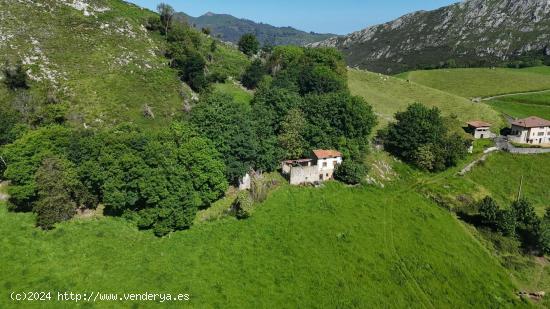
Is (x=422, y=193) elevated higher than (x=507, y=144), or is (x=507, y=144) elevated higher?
(x=507, y=144)

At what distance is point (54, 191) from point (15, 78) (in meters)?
33.8

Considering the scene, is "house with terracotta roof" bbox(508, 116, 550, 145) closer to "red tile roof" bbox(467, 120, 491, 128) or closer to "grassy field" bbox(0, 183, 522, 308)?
"red tile roof" bbox(467, 120, 491, 128)

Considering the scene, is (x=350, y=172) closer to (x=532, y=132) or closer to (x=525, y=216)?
(x=525, y=216)

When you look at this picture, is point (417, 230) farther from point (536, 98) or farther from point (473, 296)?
point (536, 98)

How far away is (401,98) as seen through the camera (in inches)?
4488

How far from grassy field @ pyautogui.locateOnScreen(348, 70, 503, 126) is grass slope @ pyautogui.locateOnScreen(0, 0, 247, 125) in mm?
55628

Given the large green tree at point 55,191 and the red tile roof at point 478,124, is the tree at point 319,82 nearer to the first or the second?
the red tile roof at point 478,124

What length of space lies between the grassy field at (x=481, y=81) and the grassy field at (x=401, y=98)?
22430 millimetres

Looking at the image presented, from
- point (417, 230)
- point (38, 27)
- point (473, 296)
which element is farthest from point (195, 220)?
point (38, 27)

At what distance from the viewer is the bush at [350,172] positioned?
66.3 m

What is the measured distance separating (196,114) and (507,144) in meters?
67.1

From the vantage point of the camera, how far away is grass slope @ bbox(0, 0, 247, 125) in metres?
73.2

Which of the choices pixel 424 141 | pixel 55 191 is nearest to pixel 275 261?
pixel 55 191

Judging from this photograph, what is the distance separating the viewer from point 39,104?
6775 centimetres
